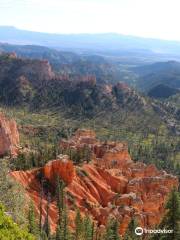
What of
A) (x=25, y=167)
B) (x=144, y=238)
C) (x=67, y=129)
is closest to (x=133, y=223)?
(x=144, y=238)

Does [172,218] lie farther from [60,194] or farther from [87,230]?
[60,194]

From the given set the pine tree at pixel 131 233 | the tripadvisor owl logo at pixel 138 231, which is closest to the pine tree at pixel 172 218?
the pine tree at pixel 131 233

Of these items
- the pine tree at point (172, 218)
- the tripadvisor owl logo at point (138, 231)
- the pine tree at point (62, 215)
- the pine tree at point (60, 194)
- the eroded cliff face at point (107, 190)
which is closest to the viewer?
the pine tree at point (172, 218)

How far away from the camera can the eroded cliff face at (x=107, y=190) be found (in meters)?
87.4

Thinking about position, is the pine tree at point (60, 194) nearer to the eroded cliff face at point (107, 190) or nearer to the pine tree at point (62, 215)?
the pine tree at point (62, 215)

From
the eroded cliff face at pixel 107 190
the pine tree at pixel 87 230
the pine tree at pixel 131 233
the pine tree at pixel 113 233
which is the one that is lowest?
the eroded cliff face at pixel 107 190

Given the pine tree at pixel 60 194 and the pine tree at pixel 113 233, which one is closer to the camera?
the pine tree at pixel 113 233

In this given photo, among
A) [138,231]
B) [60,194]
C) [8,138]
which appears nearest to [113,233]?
[138,231]

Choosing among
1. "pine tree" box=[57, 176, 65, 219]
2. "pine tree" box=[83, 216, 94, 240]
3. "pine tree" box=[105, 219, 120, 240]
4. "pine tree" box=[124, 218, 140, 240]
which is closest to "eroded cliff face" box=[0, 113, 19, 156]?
"pine tree" box=[57, 176, 65, 219]

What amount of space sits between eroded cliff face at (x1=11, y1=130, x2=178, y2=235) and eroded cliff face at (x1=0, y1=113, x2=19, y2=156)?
90.5 feet

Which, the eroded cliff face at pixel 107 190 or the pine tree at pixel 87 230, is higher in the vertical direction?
the pine tree at pixel 87 230

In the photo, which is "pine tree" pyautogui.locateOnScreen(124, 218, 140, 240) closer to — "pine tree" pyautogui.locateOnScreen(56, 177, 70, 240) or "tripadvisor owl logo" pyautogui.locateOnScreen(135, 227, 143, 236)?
"tripadvisor owl logo" pyautogui.locateOnScreen(135, 227, 143, 236)

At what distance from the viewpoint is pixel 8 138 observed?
13325cm

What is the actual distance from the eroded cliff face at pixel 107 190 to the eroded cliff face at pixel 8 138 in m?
27.6
